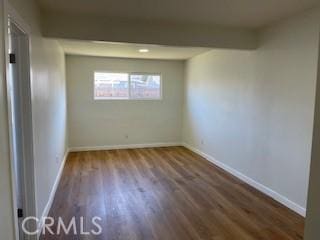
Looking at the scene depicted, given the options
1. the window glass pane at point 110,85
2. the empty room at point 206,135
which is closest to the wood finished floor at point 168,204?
the empty room at point 206,135

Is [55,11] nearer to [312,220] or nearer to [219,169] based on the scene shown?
[312,220]

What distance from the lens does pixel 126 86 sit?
20.7 ft

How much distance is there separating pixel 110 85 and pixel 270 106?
4015 mm

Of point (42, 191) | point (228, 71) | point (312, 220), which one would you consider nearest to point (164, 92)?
point (228, 71)

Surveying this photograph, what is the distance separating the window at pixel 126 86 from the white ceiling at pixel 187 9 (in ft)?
10.6

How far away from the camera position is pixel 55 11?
2.86 m

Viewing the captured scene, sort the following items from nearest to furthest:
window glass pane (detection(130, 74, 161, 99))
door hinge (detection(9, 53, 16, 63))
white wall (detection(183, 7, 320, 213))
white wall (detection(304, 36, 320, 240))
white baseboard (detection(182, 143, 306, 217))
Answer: white wall (detection(304, 36, 320, 240))
door hinge (detection(9, 53, 16, 63))
white wall (detection(183, 7, 320, 213))
white baseboard (detection(182, 143, 306, 217))
window glass pane (detection(130, 74, 161, 99))

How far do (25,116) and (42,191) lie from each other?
3.10 ft

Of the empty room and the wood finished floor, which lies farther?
the wood finished floor

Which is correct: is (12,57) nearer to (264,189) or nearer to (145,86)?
(264,189)

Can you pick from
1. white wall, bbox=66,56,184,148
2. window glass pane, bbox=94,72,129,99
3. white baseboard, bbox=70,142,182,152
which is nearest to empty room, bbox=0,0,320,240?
white baseboard, bbox=70,142,182,152

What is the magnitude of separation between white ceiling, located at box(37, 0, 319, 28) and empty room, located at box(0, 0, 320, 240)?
13 millimetres

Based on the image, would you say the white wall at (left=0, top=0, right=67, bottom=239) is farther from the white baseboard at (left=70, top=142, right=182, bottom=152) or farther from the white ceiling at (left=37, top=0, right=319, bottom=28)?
the white baseboard at (left=70, top=142, right=182, bottom=152)

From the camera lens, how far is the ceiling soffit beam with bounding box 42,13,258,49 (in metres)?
2.95
